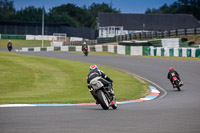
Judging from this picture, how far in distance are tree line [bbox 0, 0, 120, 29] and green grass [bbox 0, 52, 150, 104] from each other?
230ft

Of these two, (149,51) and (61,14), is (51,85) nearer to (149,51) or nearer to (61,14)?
(149,51)

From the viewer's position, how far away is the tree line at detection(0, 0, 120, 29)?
106938 millimetres

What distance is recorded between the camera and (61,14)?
128 metres

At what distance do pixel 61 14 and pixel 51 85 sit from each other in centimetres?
11102

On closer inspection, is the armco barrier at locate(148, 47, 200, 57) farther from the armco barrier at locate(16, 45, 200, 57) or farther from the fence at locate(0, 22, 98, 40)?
the fence at locate(0, 22, 98, 40)

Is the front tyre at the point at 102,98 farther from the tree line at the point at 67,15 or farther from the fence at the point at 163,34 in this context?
the tree line at the point at 67,15

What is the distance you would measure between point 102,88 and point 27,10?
101 m

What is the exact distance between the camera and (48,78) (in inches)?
784

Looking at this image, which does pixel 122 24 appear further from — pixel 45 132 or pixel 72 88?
pixel 45 132

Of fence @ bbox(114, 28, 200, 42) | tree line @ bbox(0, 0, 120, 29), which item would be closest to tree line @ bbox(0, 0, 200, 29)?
tree line @ bbox(0, 0, 120, 29)

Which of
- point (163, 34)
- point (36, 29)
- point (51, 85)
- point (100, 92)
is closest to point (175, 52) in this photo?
→ point (163, 34)

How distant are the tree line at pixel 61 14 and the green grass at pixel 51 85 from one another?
230 ft

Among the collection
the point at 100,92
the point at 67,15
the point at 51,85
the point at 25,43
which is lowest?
the point at 51,85

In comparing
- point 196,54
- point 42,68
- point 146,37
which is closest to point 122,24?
point 146,37
